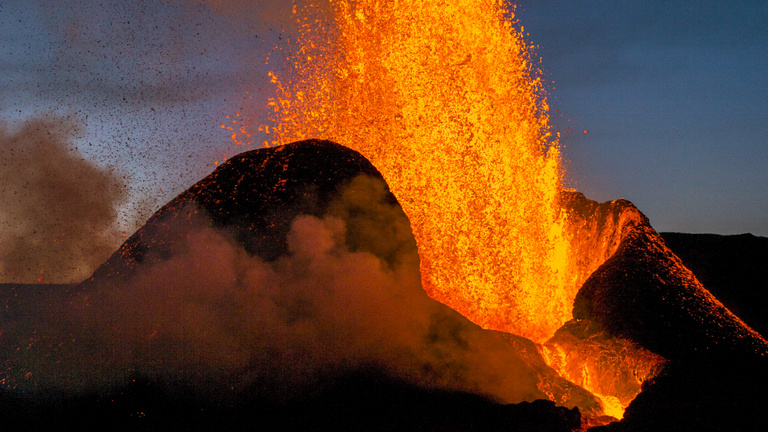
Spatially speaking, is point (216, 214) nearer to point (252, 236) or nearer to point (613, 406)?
point (252, 236)

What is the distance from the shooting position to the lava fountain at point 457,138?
11641 millimetres

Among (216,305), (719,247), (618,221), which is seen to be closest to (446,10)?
(618,221)

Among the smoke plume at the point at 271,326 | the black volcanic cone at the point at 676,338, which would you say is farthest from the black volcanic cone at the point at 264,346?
the black volcanic cone at the point at 676,338

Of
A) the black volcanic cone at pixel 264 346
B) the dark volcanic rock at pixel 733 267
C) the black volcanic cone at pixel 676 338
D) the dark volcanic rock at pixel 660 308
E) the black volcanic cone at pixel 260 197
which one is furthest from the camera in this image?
the dark volcanic rock at pixel 733 267

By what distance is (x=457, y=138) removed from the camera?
40.9 feet

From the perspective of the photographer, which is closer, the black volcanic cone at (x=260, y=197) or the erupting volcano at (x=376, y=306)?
the erupting volcano at (x=376, y=306)

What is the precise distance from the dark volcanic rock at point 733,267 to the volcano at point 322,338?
1341 cm

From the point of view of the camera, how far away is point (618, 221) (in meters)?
12.6

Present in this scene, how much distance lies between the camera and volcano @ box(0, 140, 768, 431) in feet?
22.8

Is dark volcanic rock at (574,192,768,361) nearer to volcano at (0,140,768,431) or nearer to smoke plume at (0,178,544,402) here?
volcano at (0,140,768,431)

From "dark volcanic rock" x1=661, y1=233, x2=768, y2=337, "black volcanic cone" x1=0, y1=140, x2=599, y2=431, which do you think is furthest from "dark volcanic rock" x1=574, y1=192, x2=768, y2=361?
"dark volcanic rock" x1=661, y1=233, x2=768, y2=337

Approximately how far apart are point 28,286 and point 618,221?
14.1 metres

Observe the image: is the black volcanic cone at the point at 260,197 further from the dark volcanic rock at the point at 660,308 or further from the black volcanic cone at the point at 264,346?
the dark volcanic rock at the point at 660,308

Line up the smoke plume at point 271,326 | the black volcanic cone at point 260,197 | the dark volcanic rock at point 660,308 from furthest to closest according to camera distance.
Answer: the black volcanic cone at point 260,197, the dark volcanic rock at point 660,308, the smoke plume at point 271,326
